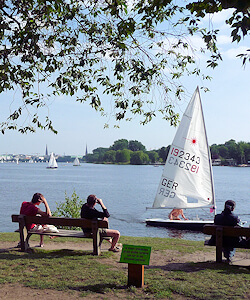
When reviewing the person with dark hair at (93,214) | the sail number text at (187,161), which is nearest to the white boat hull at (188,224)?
the sail number text at (187,161)

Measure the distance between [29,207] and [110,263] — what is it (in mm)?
2455

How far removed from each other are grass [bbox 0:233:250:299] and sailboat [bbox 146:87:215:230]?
11.6 meters

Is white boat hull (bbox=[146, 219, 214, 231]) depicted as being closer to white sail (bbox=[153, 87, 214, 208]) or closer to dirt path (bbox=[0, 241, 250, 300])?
white sail (bbox=[153, 87, 214, 208])

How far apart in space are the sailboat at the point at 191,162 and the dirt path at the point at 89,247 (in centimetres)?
1001

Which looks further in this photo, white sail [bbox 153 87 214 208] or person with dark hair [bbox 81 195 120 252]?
white sail [bbox 153 87 214 208]

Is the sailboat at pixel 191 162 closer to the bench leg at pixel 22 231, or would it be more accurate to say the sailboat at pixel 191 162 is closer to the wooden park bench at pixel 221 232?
the wooden park bench at pixel 221 232

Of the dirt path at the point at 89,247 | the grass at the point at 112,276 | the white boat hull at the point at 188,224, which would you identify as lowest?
the white boat hull at the point at 188,224

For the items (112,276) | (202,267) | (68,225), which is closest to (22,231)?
(68,225)

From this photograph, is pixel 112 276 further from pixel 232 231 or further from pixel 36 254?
pixel 232 231

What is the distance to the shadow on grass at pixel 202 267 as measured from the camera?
24.4 ft

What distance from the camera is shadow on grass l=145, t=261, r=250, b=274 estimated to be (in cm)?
743


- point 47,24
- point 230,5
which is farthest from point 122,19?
point 230,5

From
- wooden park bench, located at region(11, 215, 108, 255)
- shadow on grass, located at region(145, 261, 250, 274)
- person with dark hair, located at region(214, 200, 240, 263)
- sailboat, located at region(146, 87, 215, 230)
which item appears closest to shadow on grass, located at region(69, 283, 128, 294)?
shadow on grass, located at region(145, 261, 250, 274)

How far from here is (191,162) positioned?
1972 centimetres
